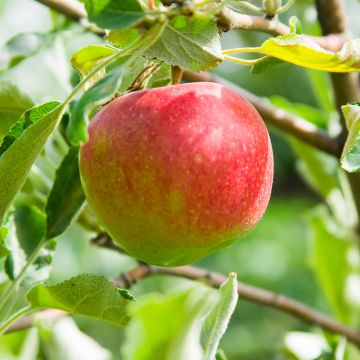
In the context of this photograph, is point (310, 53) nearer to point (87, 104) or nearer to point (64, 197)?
point (87, 104)

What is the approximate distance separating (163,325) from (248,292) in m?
0.73

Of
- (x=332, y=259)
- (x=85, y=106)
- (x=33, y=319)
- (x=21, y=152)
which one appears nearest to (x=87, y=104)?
(x=85, y=106)

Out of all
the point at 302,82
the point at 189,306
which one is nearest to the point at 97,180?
the point at 189,306

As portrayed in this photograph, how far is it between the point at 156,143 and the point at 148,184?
0.11 ft

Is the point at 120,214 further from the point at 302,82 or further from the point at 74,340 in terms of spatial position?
the point at 302,82

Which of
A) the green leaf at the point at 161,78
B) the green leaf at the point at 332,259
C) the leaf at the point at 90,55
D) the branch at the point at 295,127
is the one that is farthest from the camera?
the green leaf at the point at 332,259

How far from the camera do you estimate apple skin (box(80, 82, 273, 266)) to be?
0.65 meters

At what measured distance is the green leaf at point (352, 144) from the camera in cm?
68

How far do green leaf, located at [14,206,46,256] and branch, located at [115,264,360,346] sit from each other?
0.38ft

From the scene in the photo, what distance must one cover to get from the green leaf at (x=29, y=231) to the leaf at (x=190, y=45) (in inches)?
13.8

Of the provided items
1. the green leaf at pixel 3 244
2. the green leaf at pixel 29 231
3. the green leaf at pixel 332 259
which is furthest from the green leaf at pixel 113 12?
the green leaf at pixel 332 259

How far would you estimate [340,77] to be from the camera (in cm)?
104

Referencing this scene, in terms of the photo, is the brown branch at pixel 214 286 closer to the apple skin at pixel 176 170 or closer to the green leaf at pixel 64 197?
the green leaf at pixel 64 197

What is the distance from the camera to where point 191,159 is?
0.65 meters
